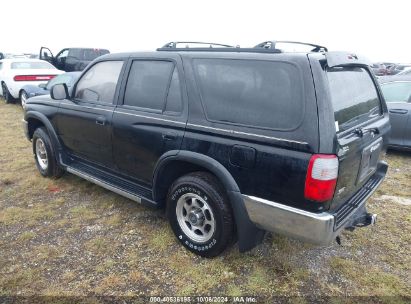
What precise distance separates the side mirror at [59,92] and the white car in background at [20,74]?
7.79m

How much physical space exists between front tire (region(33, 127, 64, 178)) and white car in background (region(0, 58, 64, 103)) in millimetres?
7004

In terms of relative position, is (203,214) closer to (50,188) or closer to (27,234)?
(27,234)

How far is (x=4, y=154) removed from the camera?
6.17 metres

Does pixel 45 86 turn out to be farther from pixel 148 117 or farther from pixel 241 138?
pixel 241 138

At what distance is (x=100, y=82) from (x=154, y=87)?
3.14 feet

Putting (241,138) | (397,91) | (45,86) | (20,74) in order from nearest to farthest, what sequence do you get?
1. (241,138)
2. (397,91)
3. (45,86)
4. (20,74)

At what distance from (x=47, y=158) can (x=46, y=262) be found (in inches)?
80.1

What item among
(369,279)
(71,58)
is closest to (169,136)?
(369,279)

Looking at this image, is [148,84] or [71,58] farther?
[71,58]

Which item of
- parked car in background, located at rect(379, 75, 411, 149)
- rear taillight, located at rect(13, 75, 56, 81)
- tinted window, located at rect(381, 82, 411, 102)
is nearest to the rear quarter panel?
parked car in background, located at rect(379, 75, 411, 149)

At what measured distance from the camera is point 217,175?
8.91 feet

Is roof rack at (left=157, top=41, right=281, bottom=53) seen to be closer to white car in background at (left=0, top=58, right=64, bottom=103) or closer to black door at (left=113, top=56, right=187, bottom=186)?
black door at (left=113, top=56, right=187, bottom=186)

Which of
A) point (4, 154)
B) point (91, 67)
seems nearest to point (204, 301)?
point (91, 67)

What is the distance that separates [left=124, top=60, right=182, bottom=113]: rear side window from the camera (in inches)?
121
